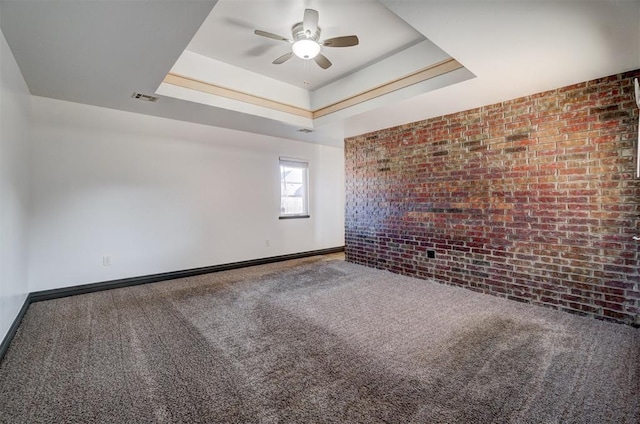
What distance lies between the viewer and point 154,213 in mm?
4168

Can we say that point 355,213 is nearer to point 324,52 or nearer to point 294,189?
point 294,189

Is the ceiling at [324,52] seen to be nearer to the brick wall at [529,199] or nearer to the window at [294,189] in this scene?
the brick wall at [529,199]

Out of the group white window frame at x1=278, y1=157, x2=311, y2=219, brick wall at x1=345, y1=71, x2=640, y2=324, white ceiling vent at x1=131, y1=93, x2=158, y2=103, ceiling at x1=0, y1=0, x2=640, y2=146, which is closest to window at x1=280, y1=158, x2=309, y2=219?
white window frame at x1=278, y1=157, x2=311, y2=219

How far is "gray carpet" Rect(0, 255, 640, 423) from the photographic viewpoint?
1537mm

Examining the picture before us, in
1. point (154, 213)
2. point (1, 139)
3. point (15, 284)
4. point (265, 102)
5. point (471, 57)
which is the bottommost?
point (15, 284)

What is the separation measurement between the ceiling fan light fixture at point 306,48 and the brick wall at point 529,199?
7.05ft

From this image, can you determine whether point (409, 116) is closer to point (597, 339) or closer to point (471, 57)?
point (471, 57)

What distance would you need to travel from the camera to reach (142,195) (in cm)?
407

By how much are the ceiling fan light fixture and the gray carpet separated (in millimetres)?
2601

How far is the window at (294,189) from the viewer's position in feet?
18.7

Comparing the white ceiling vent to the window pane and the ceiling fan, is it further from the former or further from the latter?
the window pane

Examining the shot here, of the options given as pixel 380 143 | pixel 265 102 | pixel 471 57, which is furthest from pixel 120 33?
pixel 380 143

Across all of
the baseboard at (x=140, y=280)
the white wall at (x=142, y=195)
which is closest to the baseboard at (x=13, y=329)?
the baseboard at (x=140, y=280)

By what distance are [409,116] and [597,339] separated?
3.13 metres
